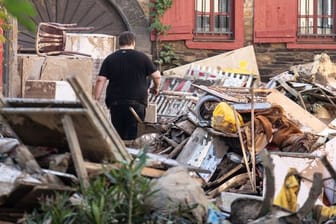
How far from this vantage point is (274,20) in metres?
15.7

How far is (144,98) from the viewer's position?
814cm

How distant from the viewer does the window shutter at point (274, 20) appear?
1559cm

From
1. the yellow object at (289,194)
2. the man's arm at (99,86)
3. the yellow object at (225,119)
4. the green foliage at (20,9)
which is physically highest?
the green foliage at (20,9)

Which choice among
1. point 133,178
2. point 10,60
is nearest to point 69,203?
point 133,178

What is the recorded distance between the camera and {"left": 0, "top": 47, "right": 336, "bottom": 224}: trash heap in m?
4.43

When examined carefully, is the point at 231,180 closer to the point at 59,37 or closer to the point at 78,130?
the point at 78,130

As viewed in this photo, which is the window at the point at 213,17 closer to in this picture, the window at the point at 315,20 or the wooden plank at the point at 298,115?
the window at the point at 315,20

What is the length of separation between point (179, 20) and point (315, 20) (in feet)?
9.13

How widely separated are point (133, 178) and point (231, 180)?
3898 millimetres

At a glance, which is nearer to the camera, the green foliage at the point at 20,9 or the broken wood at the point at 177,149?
the green foliage at the point at 20,9

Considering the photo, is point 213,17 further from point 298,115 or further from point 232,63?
point 298,115

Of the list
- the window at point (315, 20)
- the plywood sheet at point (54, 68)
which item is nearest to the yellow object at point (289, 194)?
the plywood sheet at point (54, 68)

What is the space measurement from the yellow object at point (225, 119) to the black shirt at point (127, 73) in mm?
819

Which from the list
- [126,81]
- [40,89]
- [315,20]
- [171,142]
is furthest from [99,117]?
[315,20]
